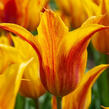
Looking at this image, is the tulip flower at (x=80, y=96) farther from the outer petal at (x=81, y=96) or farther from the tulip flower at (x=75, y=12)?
the tulip flower at (x=75, y=12)

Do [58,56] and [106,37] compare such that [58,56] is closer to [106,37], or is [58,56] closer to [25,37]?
[25,37]

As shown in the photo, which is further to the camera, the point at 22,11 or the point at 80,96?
the point at 22,11

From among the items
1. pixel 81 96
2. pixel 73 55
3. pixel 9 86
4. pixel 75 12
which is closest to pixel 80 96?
pixel 81 96

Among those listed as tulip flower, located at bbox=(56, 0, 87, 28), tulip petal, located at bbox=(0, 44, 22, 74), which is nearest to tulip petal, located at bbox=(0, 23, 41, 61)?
tulip petal, located at bbox=(0, 44, 22, 74)

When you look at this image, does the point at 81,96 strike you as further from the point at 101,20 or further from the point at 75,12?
the point at 75,12

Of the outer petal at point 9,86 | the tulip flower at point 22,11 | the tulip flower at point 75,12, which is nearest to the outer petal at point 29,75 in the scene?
the tulip flower at point 22,11

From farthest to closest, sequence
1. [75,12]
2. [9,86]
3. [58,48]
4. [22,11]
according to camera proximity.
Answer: [75,12], [22,11], [58,48], [9,86]

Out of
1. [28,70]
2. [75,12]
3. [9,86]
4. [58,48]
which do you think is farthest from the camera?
[75,12]
